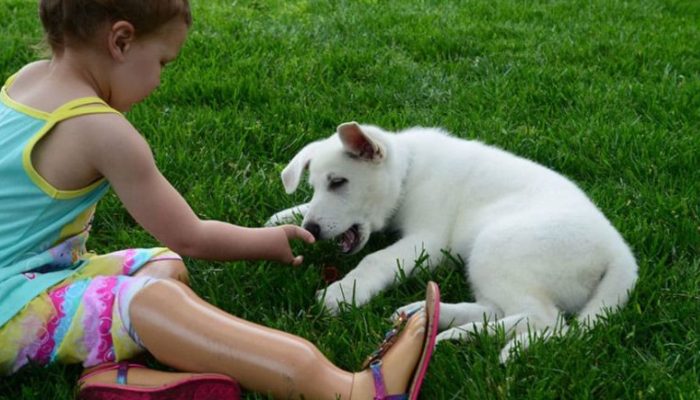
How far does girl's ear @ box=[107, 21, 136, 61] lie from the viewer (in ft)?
8.22

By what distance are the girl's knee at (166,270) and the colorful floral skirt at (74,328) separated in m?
0.33

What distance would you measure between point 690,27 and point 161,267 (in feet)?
19.9

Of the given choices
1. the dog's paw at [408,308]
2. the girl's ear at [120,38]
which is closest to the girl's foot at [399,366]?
the dog's paw at [408,308]

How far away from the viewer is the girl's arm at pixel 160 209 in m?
2.48

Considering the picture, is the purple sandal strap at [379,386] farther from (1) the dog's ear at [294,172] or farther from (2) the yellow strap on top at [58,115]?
(1) the dog's ear at [294,172]

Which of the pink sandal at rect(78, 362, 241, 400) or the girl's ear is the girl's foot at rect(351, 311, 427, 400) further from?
the girl's ear

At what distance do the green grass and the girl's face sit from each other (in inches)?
33.9

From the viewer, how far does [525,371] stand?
101 inches

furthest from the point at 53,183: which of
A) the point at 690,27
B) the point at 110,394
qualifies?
the point at 690,27

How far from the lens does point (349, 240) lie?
360 cm

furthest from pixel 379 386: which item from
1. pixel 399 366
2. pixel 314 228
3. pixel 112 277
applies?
pixel 314 228

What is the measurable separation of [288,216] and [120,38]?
4.65ft

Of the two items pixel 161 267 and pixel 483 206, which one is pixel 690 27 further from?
pixel 161 267

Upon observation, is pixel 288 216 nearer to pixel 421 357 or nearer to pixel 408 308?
pixel 408 308
